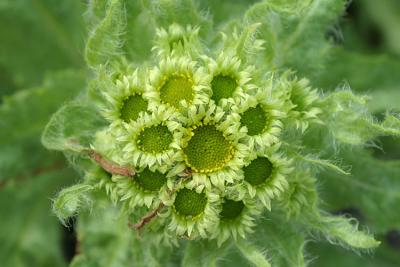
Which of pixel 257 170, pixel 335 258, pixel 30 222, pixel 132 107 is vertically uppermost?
pixel 132 107

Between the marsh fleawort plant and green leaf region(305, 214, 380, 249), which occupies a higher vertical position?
the marsh fleawort plant

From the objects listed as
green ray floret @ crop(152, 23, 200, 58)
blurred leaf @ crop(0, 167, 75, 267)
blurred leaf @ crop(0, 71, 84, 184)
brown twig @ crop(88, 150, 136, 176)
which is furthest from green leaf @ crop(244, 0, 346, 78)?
blurred leaf @ crop(0, 167, 75, 267)

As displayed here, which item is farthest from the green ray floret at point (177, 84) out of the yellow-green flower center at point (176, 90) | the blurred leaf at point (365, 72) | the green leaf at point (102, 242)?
the blurred leaf at point (365, 72)

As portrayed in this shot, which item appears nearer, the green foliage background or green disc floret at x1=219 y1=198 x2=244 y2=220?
green disc floret at x1=219 y1=198 x2=244 y2=220

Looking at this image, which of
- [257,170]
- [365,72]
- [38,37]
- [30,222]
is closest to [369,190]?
[365,72]

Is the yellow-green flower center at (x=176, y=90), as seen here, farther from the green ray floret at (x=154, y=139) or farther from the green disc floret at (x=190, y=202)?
the green disc floret at (x=190, y=202)

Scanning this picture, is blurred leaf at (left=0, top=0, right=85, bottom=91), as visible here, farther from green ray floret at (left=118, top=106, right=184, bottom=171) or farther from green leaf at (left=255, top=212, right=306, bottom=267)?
green leaf at (left=255, top=212, right=306, bottom=267)

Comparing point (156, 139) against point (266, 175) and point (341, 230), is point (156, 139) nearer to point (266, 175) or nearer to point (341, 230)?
point (266, 175)
